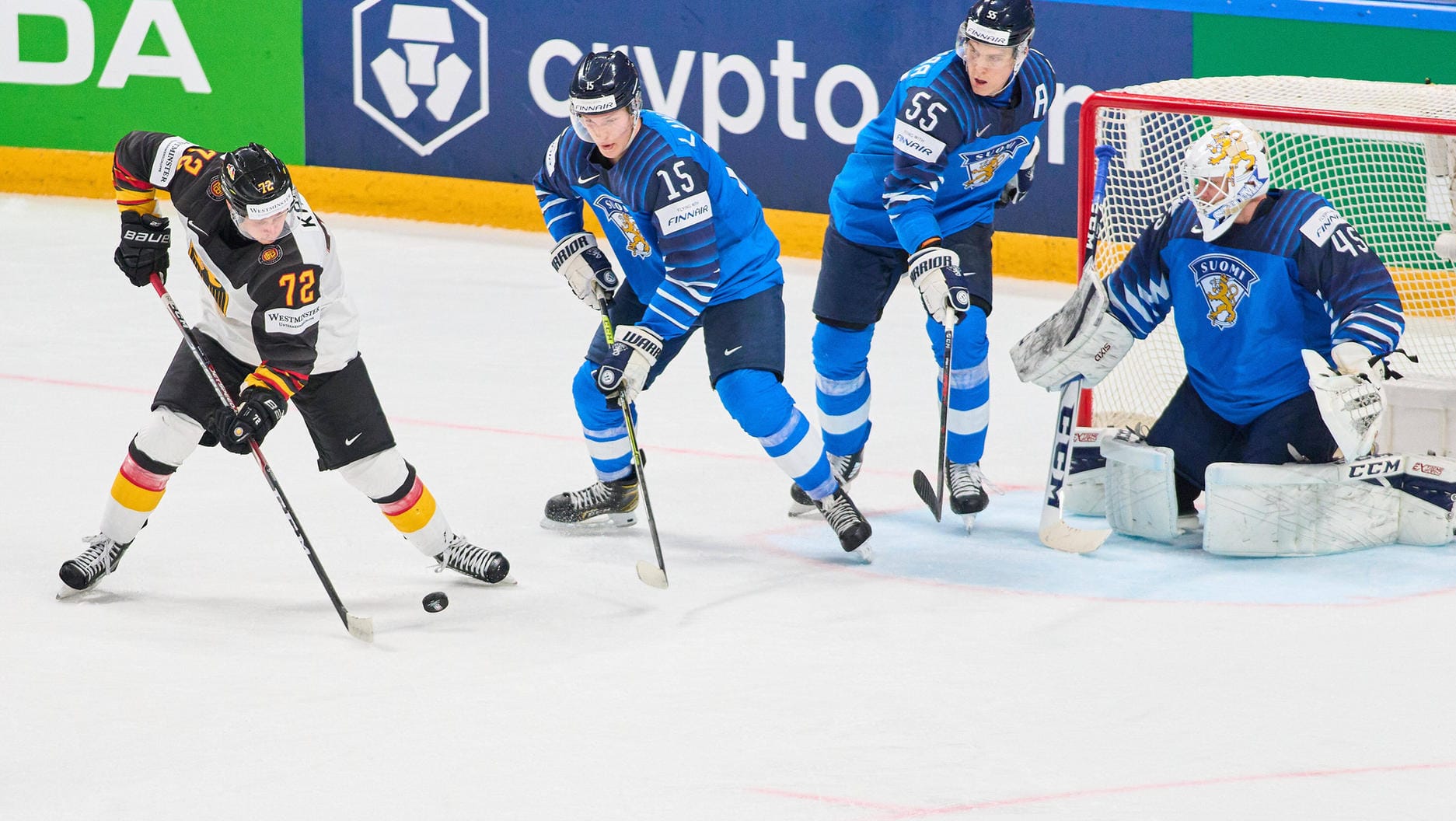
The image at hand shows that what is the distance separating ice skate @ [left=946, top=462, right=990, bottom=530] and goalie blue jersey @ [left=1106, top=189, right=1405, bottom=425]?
1.76 ft

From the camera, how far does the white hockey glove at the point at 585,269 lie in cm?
438

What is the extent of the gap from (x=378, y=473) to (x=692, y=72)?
155 inches

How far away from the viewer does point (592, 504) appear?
4594mm

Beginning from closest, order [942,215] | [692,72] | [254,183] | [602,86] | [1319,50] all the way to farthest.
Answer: [254,183], [602,86], [942,215], [1319,50], [692,72]

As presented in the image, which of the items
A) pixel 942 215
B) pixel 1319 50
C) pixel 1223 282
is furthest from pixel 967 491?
pixel 1319 50

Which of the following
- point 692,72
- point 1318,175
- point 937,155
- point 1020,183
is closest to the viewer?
point 937,155

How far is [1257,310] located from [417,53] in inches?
186

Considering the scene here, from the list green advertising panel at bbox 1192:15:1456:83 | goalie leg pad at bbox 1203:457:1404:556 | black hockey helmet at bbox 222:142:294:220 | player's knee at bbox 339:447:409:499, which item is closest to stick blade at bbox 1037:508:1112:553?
goalie leg pad at bbox 1203:457:1404:556

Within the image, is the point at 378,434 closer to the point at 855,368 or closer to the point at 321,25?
the point at 855,368

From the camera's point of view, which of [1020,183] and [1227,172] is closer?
[1227,172]

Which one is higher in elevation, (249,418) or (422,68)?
(422,68)

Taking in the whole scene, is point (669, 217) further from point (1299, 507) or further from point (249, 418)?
point (1299, 507)

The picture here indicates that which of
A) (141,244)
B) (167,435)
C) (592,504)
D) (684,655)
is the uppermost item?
(141,244)

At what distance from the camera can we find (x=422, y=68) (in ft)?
26.2
